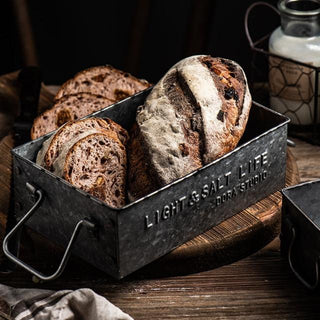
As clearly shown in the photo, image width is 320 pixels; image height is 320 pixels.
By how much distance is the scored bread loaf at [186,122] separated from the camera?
69.2 inches

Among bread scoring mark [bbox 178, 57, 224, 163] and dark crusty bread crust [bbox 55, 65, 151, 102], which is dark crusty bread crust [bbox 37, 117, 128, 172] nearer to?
bread scoring mark [bbox 178, 57, 224, 163]

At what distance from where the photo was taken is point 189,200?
1.73 metres

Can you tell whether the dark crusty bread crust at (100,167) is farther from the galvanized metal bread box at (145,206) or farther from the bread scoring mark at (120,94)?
the bread scoring mark at (120,94)

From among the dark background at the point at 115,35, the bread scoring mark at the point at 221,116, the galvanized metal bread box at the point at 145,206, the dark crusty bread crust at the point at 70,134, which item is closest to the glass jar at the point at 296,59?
the galvanized metal bread box at the point at 145,206

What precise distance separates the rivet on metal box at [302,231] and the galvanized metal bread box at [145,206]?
14 centimetres

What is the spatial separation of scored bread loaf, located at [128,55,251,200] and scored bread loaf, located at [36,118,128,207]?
0.03 meters

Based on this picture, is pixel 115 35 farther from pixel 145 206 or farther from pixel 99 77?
pixel 145 206

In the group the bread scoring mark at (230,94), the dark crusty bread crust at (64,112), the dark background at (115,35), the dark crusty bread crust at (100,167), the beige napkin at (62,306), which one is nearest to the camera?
the beige napkin at (62,306)

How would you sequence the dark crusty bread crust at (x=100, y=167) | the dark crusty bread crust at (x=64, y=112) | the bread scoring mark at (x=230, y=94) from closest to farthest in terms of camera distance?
the dark crusty bread crust at (x=100, y=167), the bread scoring mark at (x=230, y=94), the dark crusty bread crust at (x=64, y=112)

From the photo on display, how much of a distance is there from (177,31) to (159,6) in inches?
4.9

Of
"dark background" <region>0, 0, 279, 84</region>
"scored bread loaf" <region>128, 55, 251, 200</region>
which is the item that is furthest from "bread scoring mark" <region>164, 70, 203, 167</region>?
"dark background" <region>0, 0, 279, 84</region>

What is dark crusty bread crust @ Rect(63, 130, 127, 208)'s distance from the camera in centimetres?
173

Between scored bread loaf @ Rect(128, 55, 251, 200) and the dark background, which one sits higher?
scored bread loaf @ Rect(128, 55, 251, 200)

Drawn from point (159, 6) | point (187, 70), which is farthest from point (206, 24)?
point (187, 70)
